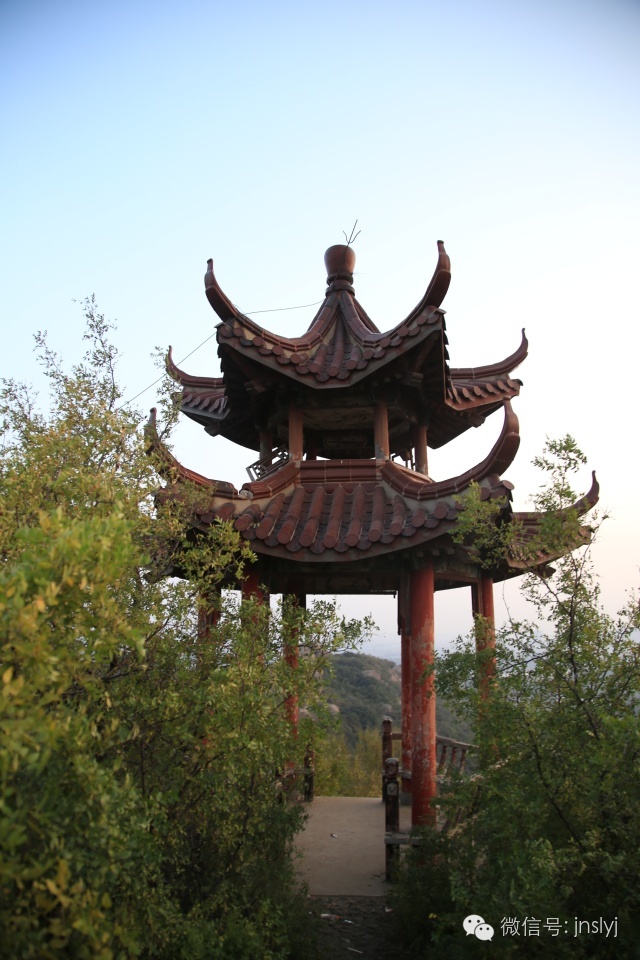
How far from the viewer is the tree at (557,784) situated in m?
3.15

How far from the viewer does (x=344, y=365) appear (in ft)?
24.0

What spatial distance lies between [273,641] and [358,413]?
4.31 meters

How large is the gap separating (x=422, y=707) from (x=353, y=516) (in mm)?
1912

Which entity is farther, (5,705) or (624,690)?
(624,690)

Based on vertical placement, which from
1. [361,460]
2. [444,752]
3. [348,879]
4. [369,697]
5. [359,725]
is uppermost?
[361,460]

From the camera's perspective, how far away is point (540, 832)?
3.50 m

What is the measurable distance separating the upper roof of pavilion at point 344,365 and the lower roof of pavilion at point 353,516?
96 centimetres

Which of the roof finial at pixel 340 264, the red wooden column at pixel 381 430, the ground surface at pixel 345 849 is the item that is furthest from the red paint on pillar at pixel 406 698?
the roof finial at pixel 340 264

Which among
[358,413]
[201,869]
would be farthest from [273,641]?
[358,413]

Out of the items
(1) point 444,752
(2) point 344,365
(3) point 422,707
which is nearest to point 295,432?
(2) point 344,365

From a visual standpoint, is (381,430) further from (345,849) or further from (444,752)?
(345,849)

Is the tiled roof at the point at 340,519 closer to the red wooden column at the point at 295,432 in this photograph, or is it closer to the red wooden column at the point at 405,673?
the red wooden column at the point at 295,432

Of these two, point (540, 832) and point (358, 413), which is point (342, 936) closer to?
point (540, 832)

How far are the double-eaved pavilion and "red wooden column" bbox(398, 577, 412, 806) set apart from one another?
0.03 metres
